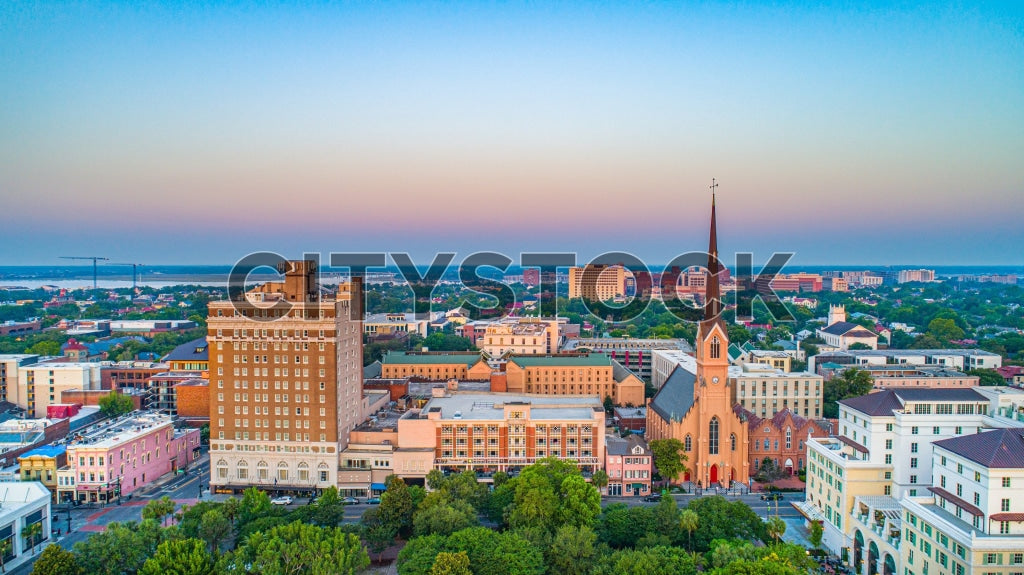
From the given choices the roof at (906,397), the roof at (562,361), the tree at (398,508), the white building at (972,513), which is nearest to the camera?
the white building at (972,513)

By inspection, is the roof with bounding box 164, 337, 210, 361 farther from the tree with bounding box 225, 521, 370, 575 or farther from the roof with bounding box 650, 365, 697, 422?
the roof with bounding box 650, 365, 697, 422

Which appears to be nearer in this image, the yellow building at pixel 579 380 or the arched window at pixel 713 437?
the arched window at pixel 713 437

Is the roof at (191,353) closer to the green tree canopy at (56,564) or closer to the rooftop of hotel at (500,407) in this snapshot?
the rooftop of hotel at (500,407)

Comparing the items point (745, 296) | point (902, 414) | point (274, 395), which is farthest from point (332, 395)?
point (745, 296)

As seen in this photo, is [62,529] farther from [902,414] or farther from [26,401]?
[902,414]

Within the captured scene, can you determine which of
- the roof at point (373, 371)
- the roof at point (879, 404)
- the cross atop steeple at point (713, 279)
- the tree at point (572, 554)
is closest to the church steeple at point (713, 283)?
the cross atop steeple at point (713, 279)

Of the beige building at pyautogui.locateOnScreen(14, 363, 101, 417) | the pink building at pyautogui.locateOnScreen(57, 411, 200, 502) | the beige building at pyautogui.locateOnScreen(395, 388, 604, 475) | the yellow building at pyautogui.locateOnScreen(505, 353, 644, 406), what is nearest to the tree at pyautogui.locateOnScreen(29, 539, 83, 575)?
the pink building at pyautogui.locateOnScreen(57, 411, 200, 502)
